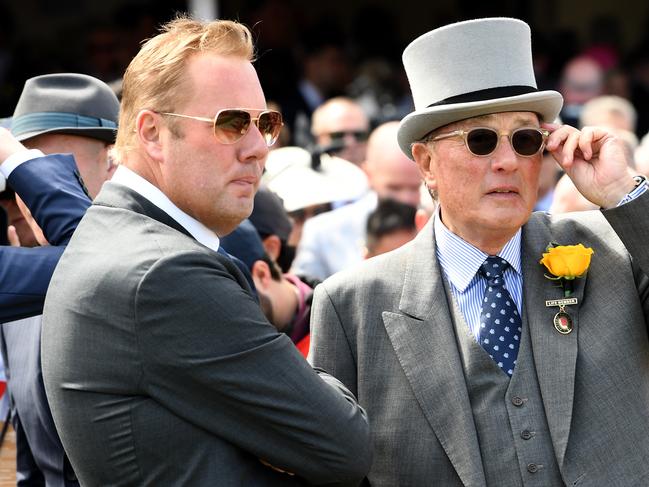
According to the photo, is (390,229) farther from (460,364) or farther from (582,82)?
(582,82)

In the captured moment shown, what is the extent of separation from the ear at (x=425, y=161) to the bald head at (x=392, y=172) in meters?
3.68

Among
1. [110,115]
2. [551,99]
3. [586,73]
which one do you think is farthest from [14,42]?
[551,99]

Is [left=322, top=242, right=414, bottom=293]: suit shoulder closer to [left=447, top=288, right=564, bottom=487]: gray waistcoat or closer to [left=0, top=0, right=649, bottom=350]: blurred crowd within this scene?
[left=447, top=288, right=564, bottom=487]: gray waistcoat

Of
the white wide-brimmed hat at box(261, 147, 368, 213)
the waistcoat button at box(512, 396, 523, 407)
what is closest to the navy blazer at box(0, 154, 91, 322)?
the waistcoat button at box(512, 396, 523, 407)

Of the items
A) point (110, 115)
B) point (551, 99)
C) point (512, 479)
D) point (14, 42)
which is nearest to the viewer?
point (512, 479)

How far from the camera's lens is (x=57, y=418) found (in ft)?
8.60

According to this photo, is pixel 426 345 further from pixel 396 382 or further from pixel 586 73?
pixel 586 73

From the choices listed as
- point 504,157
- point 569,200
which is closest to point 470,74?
point 504,157

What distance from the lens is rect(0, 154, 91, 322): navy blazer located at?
2994 mm

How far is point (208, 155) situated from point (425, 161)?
92cm

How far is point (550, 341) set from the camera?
313 centimetres

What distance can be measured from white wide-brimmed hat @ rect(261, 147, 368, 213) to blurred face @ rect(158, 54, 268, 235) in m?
4.12

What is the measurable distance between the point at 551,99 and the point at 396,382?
911mm

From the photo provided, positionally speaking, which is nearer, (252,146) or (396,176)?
(252,146)
